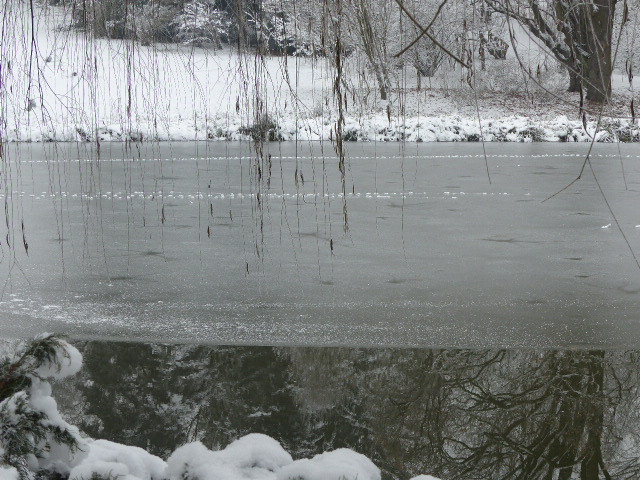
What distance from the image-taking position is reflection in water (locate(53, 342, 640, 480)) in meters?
2.69

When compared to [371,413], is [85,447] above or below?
above

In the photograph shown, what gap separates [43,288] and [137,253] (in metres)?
1.11

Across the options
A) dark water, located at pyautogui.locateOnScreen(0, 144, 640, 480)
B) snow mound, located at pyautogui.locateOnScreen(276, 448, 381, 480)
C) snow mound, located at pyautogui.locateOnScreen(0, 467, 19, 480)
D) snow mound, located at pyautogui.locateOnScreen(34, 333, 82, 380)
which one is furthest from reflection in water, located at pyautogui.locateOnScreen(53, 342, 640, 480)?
snow mound, located at pyautogui.locateOnScreen(0, 467, 19, 480)

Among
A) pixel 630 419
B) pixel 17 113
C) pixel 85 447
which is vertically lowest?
pixel 630 419

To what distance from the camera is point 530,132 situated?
18.2 m

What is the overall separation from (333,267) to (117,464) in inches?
138

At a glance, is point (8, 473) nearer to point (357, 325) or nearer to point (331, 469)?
point (331, 469)

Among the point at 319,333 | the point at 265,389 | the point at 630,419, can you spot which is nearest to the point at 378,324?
the point at 319,333

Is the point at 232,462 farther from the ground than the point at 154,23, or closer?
closer

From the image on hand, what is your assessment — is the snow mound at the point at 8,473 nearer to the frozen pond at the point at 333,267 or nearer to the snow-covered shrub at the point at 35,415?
the snow-covered shrub at the point at 35,415

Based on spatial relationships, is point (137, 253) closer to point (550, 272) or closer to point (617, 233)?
point (550, 272)

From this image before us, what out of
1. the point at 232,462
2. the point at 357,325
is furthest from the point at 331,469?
the point at 357,325

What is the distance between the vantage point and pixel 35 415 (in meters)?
1.99

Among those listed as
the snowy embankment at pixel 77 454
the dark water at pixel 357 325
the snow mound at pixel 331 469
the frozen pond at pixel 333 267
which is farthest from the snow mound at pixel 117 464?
the frozen pond at pixel 333 267
